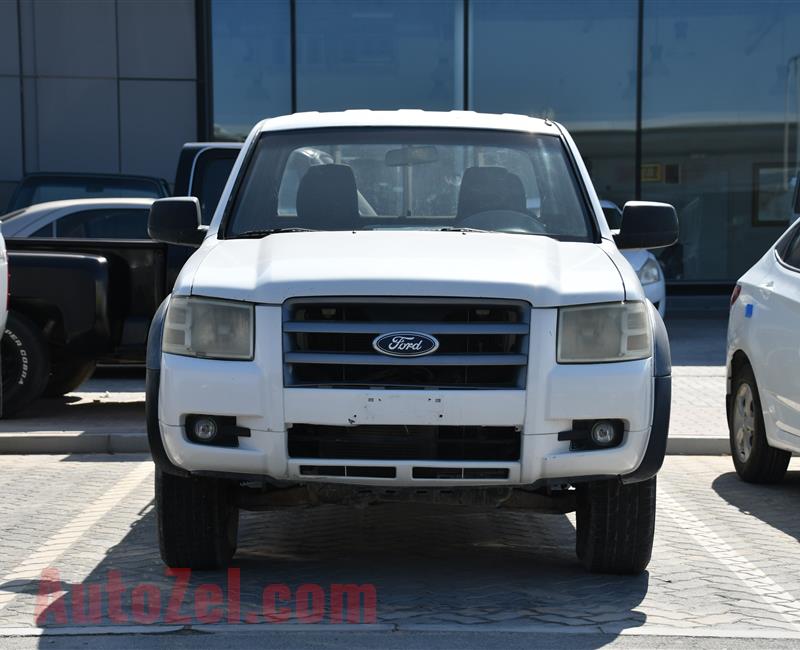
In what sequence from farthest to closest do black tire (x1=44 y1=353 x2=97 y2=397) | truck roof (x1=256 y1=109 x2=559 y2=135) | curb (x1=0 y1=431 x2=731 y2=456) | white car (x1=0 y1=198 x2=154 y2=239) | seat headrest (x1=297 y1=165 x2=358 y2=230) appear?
white car (x1=0 y1=198 x2=154 y2=239), black tire (x1=44 y1=353 x2=97 y2=397), curb (x1=0 y1=431 x2=731 y2=456), truck roof (x1=256 y1=109 x2=559 y2=135), seat headrest (x1=297 y1=165 x2=358 y2=230)

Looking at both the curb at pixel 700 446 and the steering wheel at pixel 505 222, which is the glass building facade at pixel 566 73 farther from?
the steering wheel at pixel 505 222

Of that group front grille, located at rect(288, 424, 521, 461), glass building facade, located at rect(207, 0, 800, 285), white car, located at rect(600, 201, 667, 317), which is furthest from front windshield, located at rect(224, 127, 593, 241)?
glass building facade, located at rect(207, 0, 800, 285)

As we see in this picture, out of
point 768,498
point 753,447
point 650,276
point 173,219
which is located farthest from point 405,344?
point 650,276

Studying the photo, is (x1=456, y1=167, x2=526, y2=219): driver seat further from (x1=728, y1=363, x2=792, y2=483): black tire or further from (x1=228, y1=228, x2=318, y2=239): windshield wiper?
(x1=728, y1=363, x2=792, y2=483): black tire

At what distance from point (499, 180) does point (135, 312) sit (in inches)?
177

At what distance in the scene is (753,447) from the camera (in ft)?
27.7

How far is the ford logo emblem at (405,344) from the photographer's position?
17.7 feet

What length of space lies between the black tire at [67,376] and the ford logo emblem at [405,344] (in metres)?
6.59

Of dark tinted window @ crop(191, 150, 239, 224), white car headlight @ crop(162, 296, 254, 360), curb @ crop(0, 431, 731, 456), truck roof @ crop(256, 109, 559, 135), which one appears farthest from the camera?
dark tinted window @ crop(191, 150, 239, 224)

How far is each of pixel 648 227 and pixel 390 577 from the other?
6.53ft

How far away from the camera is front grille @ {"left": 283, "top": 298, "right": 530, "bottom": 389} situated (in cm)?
540

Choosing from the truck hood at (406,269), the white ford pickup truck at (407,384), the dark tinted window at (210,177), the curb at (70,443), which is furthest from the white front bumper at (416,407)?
the dark tinted window at (210,177)

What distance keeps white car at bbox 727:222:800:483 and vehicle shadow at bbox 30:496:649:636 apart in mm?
1377

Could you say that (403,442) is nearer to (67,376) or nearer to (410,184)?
(410,184)
